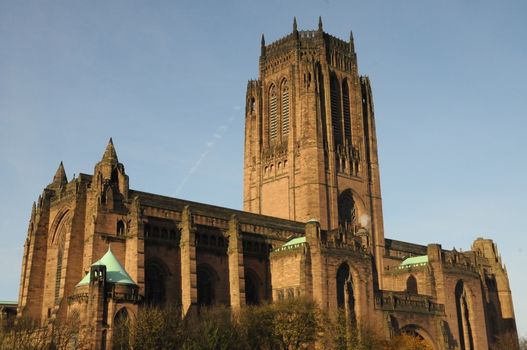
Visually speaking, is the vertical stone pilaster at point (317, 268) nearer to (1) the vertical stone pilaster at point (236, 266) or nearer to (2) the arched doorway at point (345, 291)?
(2) the arched doorway at point (345, 291)

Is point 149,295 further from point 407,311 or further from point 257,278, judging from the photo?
point 407,311

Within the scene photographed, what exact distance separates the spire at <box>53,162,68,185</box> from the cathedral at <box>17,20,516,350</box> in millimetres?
247

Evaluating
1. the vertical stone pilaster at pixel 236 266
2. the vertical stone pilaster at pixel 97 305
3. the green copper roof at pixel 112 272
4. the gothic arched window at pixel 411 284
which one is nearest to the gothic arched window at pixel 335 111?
the gothic arched window at pixel 411 284

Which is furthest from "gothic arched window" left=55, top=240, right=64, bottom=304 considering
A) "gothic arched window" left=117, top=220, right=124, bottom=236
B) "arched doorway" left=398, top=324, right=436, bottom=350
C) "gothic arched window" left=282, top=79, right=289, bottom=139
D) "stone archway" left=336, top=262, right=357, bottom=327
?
"gothic arched window" left=282, top=79, right=289, bottom=139

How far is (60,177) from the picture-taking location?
75.1 meters

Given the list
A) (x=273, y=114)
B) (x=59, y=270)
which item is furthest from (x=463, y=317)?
(x=59, y=270)

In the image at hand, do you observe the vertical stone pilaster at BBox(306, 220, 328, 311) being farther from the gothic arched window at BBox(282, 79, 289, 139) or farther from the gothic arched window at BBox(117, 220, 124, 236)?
the gothic arched window at BBox(282, 79, 289, 139)

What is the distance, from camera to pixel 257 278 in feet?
225

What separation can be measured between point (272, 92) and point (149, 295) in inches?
1642

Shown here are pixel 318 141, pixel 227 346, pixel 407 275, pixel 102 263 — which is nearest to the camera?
pixel 227 346

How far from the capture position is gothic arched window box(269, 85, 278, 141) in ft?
302

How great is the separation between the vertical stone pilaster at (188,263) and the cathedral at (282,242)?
133 mm

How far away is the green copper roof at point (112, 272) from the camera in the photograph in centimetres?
5309

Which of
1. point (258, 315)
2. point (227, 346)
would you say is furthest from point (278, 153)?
point (227, 346)
